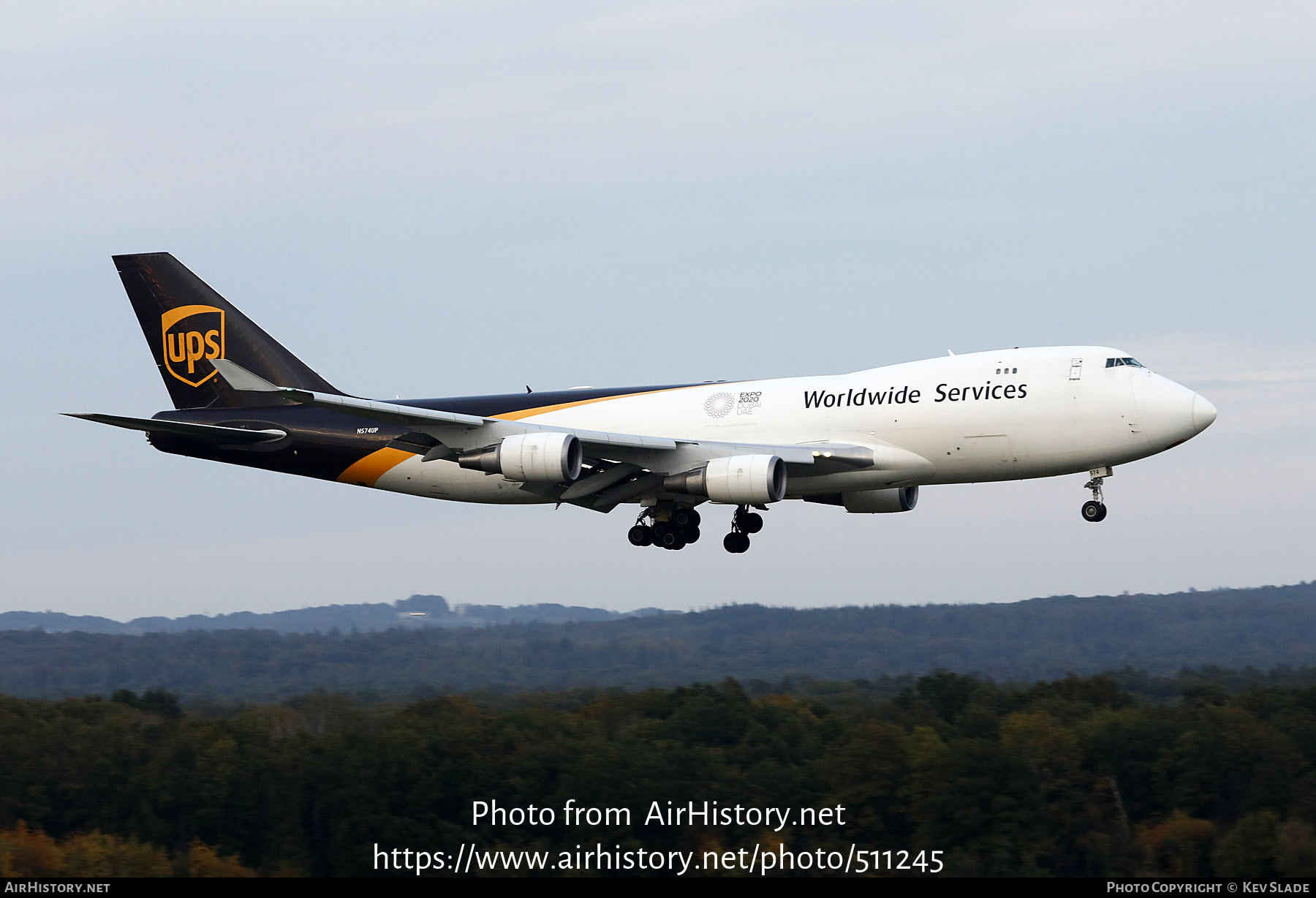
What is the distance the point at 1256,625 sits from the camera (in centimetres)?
8912

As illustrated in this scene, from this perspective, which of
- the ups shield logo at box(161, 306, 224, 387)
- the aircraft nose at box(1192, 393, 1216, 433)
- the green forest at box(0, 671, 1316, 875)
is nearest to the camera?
the aircraft nose at box(1192, 393, 1216, 433)

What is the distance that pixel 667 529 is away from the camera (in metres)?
43.8

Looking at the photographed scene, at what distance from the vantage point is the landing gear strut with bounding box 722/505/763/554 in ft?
148

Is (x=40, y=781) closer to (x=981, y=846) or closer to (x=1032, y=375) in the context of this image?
(x=981, y=846)

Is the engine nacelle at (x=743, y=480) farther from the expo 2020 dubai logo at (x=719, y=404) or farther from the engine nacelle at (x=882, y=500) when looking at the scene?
the engine nacelle at (x=882, y=500)

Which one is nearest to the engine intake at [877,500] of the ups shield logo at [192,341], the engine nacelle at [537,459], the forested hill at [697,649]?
the engine nacelle at [537,459]

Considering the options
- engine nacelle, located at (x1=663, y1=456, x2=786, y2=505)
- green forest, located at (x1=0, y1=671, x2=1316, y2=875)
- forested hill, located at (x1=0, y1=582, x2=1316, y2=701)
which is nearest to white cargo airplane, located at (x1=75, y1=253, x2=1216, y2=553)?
engine nacelle, located at (x1=663, y1=456, x2=786, y2=505)

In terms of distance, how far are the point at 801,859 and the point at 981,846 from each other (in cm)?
766

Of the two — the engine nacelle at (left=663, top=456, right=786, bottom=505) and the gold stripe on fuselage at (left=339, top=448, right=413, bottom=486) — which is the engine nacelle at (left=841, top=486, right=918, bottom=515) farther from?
the gold stripe on fuselage at (left=339, top=448, right=413, bottom=486)

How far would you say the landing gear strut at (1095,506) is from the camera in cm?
3947

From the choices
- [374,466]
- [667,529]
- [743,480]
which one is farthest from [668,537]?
[374,466]

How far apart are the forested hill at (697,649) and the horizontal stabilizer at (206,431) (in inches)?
800

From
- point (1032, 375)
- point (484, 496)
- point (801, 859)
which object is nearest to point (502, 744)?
point (801, 859)

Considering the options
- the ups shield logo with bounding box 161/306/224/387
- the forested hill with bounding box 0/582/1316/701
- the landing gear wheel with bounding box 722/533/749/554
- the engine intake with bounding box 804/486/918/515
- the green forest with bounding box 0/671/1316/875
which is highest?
the ups shield logo with bounding box 161/306/224/387
